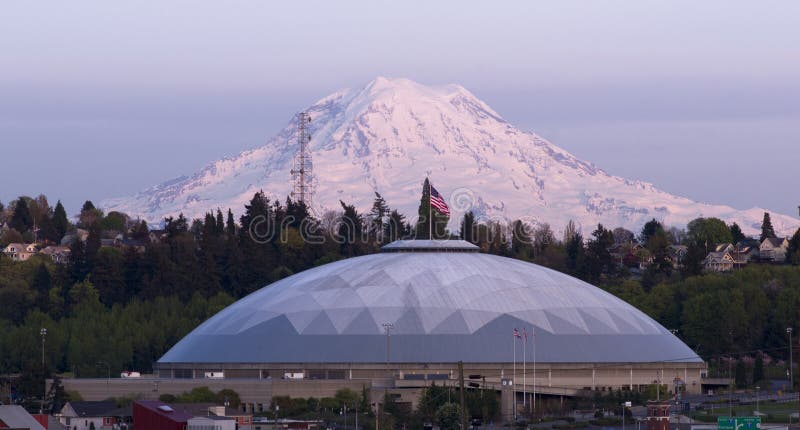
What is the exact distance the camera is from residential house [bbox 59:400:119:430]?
114m

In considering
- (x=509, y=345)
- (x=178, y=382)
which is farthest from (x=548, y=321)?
(x=178, y=382)

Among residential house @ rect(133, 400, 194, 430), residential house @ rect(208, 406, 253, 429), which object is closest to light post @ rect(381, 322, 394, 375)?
residential house @ rect(208, 406, 253, 429)

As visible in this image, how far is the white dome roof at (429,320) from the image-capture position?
433 feet

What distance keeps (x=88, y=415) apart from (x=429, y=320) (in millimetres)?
27993

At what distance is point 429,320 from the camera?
134000 millimetres

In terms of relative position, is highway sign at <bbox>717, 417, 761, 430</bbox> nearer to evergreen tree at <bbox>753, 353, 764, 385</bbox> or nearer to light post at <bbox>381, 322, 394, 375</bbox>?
light post at <bbox>381, 322, 394, 375</bbox>

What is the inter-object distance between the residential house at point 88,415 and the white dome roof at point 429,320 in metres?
15.1

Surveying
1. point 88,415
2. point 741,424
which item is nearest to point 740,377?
point 88,415

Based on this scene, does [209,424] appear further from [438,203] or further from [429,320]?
[438,203]

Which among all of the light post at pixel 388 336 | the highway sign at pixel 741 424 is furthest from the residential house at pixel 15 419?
the light post at pixel 388 336

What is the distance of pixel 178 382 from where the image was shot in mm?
128875

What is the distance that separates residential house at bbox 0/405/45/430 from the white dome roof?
41.6m

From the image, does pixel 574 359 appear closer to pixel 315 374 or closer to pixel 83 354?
pixel 315 374

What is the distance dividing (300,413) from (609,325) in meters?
26.7
